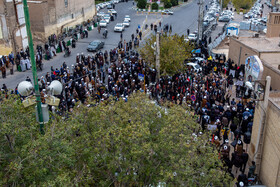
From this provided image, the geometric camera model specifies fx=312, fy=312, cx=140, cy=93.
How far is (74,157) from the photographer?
8703 mm

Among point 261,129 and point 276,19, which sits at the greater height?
point 276,19

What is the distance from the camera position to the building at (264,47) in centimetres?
2177

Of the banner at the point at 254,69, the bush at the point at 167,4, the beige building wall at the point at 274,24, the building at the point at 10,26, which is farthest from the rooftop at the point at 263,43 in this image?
the bush at the point at 167,4

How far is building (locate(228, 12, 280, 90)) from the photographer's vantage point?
21766 millimetres

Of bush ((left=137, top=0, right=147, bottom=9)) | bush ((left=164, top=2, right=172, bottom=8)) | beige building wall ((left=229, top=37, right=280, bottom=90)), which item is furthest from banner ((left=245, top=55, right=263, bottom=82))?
bush ((left=164, top=2, right=172, bottom=8))

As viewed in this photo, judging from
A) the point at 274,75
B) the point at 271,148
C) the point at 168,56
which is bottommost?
the point at 271,148

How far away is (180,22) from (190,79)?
27898 millimetres

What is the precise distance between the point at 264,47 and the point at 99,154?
1880 centimetres

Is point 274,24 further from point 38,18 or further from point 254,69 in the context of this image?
point 38,18

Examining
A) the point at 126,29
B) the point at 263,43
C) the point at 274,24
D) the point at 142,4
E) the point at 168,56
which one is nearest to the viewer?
the point at 168,56

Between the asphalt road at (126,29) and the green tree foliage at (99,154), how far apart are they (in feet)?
50.9

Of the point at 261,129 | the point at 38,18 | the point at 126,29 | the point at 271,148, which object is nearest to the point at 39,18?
the point at 38,18

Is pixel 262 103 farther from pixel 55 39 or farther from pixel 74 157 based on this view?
pixel 55 39

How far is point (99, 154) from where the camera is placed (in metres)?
8.82
